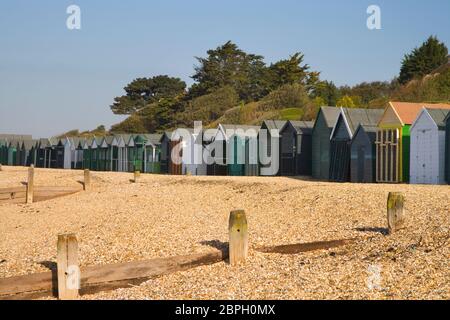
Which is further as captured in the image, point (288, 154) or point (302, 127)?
point (288, 154)

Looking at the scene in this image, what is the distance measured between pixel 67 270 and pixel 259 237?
4.87 meters

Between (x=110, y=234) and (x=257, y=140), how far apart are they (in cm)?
1986

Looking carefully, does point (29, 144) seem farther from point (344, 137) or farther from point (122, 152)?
point (344, 137)

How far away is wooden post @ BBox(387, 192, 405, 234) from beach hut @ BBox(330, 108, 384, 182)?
15.1 meters

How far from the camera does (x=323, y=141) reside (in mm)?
29531

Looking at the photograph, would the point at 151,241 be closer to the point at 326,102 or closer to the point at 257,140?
the point at 257,140

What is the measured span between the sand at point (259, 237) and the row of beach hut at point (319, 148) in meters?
5.08

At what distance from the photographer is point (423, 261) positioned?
9.14 m

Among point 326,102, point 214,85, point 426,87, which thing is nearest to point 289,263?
point 426,87

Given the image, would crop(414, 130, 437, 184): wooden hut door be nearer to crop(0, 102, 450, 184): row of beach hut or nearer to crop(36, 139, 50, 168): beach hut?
crop(0, 102, 450, 184): row of beach hut

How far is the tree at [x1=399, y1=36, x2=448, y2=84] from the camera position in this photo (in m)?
57.5

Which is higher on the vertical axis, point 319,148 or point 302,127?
point 302,127

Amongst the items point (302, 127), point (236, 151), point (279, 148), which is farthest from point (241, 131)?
point (302, 127)

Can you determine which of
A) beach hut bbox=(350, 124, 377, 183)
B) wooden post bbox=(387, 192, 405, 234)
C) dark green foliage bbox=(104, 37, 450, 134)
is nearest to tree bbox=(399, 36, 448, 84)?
dark green foliage bbox=(104, 37, 450, 134)
